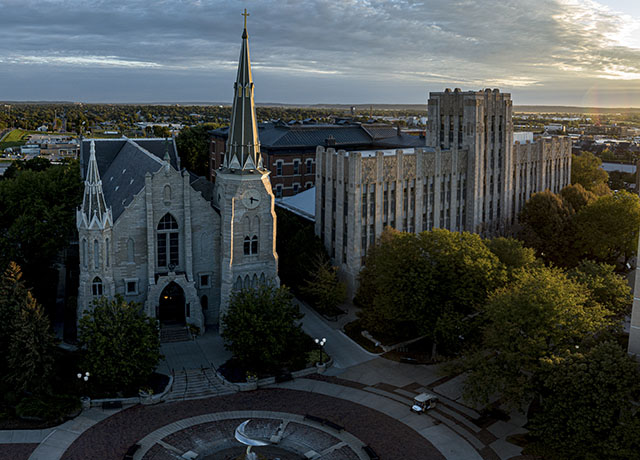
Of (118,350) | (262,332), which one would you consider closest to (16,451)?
(118,350)

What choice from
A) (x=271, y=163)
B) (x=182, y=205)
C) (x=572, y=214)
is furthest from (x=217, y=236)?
(x=572, y=214)

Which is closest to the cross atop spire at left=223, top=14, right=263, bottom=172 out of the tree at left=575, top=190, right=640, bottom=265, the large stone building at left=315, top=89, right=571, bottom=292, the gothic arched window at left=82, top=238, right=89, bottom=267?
the large stone building at left=315, top=89, right=571, bottom=292

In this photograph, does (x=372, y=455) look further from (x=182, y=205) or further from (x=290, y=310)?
(x=182, y=205)

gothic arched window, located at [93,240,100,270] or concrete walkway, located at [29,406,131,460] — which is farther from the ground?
gothic arched window, located at [93,240,100,270]

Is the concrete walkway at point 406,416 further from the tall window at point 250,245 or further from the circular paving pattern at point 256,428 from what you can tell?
the tall window at point 250,245

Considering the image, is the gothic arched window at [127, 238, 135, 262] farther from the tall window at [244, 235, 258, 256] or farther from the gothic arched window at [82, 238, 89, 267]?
the tall window at [244, 235, 258, 256]

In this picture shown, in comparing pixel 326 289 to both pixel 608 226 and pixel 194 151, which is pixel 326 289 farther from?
pixel 194 151

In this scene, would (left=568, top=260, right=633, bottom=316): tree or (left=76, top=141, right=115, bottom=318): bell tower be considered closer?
(left=568, top=260, right=633, bottom=316): tree
